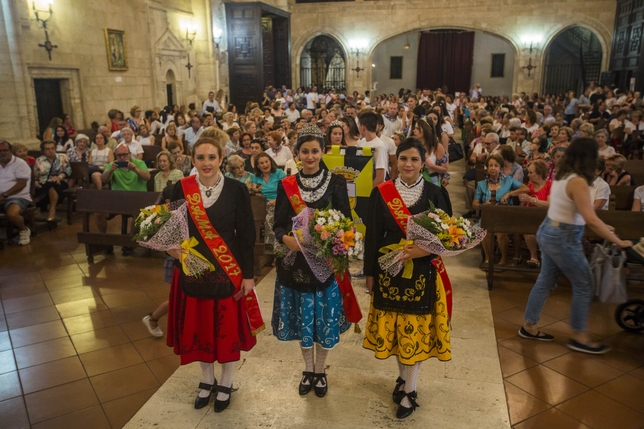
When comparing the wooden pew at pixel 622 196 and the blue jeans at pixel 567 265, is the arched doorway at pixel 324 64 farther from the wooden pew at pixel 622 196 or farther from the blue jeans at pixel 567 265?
the blue jeans at pixel 567 265

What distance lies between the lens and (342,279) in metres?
3.45

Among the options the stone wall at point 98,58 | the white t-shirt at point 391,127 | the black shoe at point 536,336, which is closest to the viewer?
the black shoe at point 536,336

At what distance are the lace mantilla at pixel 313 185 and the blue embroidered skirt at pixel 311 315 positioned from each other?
1.83 feet

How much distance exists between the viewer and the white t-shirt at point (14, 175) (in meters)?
7.14

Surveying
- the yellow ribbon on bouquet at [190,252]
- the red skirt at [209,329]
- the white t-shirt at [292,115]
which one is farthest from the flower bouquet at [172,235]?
the white t-shirt at [292,115]

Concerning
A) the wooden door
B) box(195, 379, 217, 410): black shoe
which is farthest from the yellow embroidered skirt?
the wooden door

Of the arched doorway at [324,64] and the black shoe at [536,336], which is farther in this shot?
the arched doorway at [324,64]

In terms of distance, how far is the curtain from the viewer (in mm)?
26281

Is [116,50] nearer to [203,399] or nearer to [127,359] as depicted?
[127,359]

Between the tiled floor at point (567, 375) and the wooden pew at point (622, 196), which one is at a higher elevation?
the wooden pew at point (622, 196)

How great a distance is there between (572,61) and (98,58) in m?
20.4

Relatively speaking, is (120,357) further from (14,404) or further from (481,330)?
(481,330)

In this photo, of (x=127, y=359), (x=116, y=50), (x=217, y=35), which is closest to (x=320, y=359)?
(x=127, y=359)

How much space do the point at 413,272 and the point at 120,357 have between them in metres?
2.56
